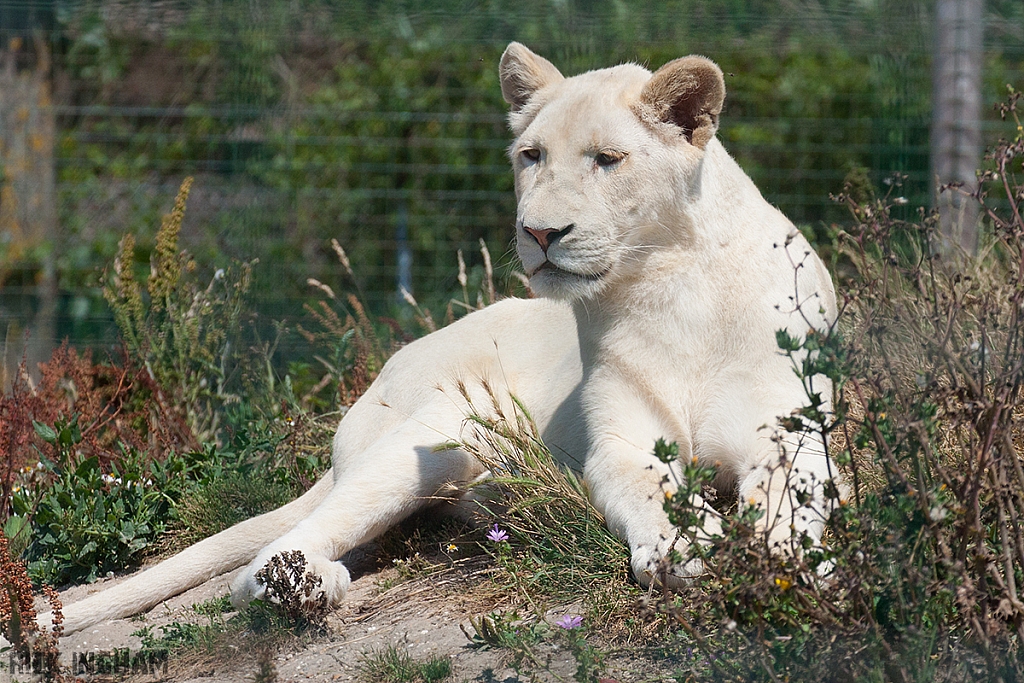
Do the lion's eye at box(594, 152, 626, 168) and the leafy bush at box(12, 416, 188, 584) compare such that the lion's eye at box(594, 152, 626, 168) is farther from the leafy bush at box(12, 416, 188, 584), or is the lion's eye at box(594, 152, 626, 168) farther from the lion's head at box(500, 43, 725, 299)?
the leafy bush at box(12, 416, 188, 584)

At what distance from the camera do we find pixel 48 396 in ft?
14.9

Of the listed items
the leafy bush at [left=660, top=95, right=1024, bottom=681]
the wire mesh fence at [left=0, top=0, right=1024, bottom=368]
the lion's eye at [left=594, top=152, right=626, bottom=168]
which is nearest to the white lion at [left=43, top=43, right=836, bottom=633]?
the lion's eye at [left=594, top=152, right=626, bottom=168]

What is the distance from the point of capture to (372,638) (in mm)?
2949

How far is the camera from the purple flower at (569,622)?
255cm

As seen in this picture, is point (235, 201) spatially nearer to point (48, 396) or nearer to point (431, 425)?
point (48, 396)

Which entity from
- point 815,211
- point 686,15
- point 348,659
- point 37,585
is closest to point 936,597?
point 348,659

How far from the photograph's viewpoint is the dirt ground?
2.61 m

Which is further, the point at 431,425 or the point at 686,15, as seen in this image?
the point at 686,15

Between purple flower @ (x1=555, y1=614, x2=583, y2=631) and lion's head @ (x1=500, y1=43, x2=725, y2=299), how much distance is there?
0.85 m

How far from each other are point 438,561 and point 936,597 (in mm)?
1695

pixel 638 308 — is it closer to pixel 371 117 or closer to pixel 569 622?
pixel 569 622

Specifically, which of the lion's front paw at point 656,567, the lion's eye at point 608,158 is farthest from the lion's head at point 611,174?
the lion's front paw at point 656,567

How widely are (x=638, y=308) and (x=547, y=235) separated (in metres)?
0.37

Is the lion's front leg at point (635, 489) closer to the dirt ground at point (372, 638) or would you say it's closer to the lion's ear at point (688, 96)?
the dirt ground at point (372, 638)
